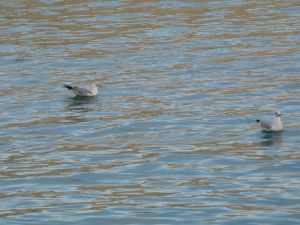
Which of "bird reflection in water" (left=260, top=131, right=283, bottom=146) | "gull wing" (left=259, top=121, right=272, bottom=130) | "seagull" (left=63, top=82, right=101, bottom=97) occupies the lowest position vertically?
"bird reflection in water" (left=260, top=131, right=283, bottom=146)

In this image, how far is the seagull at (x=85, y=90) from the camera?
24.0m

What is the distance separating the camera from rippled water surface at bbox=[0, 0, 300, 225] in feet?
50.0

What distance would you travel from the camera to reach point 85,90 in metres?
24.2

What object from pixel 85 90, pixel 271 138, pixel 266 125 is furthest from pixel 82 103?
pixel 271 138

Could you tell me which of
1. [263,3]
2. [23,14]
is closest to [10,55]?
[23,14]

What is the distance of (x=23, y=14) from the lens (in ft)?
120

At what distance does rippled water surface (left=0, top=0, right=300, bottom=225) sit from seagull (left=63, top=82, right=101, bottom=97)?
0.18 meters

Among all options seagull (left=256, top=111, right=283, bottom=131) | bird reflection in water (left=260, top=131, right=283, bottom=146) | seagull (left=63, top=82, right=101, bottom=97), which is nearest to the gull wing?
seagull (left=256, top=111, right=283, bottom=131)

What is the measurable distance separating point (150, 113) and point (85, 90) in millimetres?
2742

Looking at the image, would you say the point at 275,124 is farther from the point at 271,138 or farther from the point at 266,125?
the point at 271,138

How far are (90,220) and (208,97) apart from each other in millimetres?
9479

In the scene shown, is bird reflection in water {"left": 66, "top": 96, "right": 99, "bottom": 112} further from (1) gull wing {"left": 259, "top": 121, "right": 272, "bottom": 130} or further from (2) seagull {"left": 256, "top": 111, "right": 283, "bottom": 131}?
(2) seagull {"left": 256, "top": 111, "right": 283, "bottom": 131}

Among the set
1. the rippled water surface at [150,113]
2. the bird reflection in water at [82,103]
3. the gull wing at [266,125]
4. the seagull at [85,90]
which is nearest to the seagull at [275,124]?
the gull wing at [266,125]

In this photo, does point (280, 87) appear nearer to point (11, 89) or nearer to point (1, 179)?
point (11, 89)
